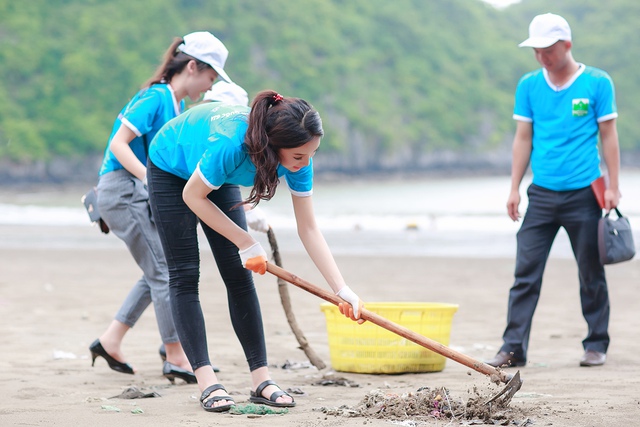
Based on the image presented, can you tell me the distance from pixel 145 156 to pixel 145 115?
0.28 m

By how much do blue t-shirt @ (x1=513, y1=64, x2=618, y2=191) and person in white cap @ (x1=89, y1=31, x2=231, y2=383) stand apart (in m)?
1.83

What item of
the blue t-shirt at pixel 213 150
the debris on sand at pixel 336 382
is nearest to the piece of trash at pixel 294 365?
the debris on sand at pixel 336 382

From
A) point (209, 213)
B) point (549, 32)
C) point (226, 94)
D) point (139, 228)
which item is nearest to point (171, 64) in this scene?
point (226, 94)

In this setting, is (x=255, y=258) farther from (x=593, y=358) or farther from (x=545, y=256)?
(x=593, y=358)

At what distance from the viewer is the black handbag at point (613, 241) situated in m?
4.64

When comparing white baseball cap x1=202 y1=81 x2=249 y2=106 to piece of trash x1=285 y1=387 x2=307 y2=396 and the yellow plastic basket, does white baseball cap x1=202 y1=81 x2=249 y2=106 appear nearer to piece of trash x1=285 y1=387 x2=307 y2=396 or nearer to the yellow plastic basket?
the yellow plastic basket

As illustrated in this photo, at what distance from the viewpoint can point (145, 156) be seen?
178 inches

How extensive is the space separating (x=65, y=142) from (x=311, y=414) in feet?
203

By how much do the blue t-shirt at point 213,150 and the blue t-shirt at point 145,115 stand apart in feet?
1.93

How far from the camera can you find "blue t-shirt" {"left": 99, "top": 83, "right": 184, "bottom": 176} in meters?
4.31

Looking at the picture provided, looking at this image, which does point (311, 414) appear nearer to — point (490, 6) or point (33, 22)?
point (33, 22)

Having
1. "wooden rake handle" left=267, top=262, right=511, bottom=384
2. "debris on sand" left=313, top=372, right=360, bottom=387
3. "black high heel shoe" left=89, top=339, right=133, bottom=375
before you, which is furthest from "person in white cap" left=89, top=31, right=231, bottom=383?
"wooden rake handle" left=267, top=262, right=511, bottom=384

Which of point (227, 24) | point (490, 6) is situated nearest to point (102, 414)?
point (227, 24)

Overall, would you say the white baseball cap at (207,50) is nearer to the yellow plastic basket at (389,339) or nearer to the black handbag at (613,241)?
the yellow plastic basket at (389,339)
